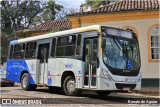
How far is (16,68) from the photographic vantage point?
65.5 ft

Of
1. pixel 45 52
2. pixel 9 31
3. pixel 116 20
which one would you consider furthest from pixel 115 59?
pixel 9 31

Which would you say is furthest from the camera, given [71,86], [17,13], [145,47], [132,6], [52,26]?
[17,13]

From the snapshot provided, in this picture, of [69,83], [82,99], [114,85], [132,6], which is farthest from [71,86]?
[132,6]

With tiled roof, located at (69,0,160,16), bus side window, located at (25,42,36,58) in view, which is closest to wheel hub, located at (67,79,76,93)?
bus side window, located at (25,42,36,58)

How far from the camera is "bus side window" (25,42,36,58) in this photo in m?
18.4

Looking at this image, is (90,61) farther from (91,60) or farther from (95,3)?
(95,3)

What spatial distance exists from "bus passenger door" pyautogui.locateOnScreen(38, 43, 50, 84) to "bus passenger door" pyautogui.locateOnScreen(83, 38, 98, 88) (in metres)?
3.72

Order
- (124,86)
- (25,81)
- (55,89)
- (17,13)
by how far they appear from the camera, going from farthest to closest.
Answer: (17,13), (25,81), (55,89), (124,86)

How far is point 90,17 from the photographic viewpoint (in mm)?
22641

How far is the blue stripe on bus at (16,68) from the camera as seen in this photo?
19.2 m

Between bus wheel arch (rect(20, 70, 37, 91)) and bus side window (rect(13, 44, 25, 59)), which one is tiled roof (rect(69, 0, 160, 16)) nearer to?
bus side window (rect(13, 44, 25, 59))

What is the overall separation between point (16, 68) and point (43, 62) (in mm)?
3173

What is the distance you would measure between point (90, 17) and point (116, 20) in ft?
6.41

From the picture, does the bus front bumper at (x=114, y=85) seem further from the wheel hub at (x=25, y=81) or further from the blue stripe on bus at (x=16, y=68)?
the wheel hub at (x=25, y=81)
